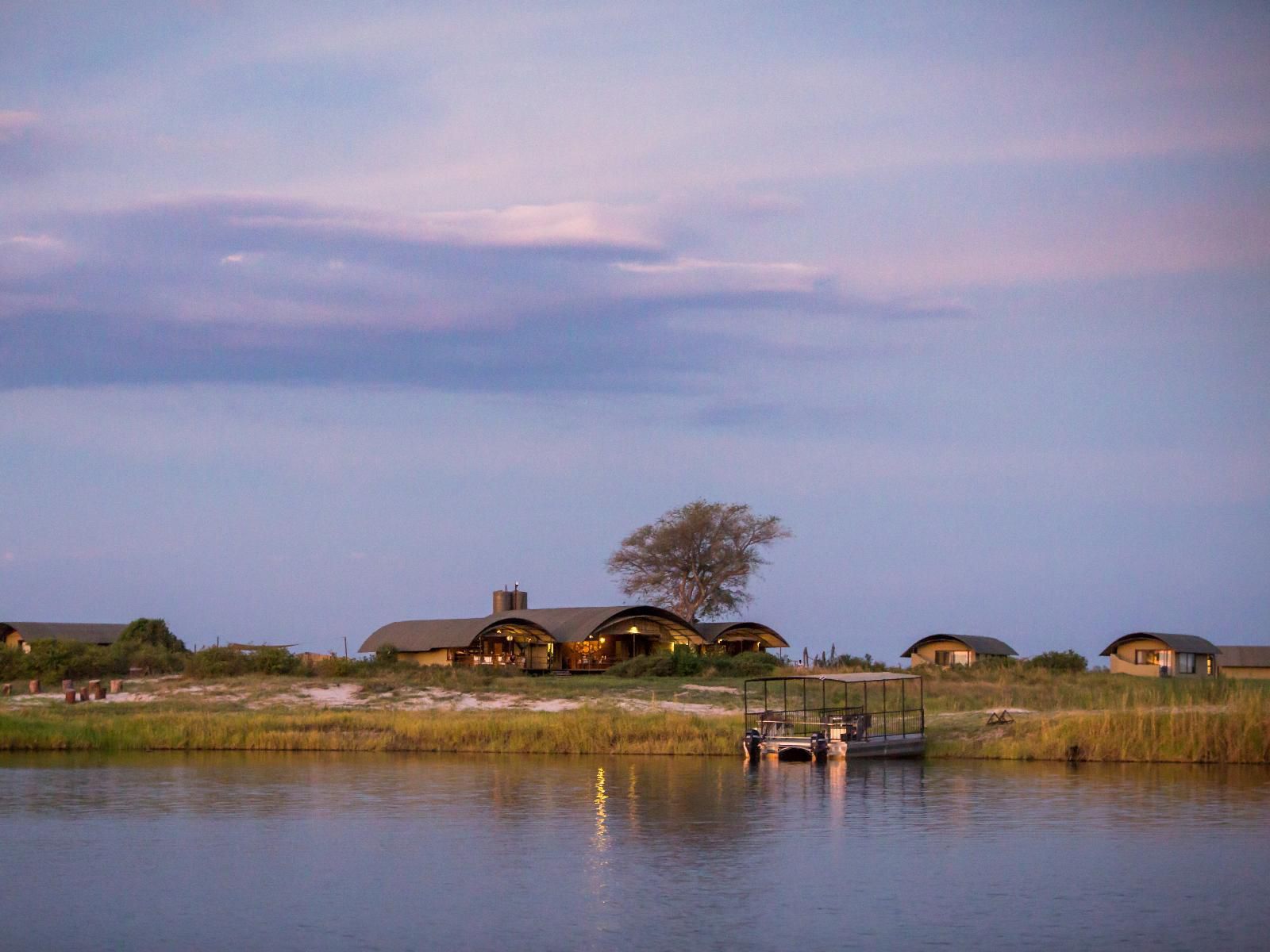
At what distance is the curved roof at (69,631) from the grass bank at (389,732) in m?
41.8

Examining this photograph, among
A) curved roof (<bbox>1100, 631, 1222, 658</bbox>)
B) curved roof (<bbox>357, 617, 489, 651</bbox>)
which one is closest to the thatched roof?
curved roof (<bbox>1100, 631, 1222, 658</bbox>)

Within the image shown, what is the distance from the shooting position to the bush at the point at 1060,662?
68500 mm

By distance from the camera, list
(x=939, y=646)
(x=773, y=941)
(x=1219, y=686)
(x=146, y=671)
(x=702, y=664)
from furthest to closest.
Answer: (x=939, y=646) < (x=702, y=664) < (x=146, y=671) < (x=1219, y=686) < (x=773, y=941)

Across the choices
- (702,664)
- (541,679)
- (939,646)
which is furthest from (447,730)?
(939,646)

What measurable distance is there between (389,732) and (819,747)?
12.3m

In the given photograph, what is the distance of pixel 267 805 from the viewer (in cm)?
2947

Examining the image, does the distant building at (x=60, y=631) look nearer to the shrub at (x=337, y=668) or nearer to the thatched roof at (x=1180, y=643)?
the shrub at (x=337, y=668)

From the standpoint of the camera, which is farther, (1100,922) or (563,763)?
(563,763)

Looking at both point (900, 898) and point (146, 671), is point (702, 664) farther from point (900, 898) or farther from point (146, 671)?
point (900, 898)

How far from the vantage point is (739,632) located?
83.9 metres

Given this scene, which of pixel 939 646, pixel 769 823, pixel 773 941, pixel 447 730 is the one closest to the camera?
pixel 773 941

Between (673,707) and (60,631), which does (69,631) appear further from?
(673,707)

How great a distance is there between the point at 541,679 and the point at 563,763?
2553 cm

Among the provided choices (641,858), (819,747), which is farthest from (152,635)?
(641,858)
